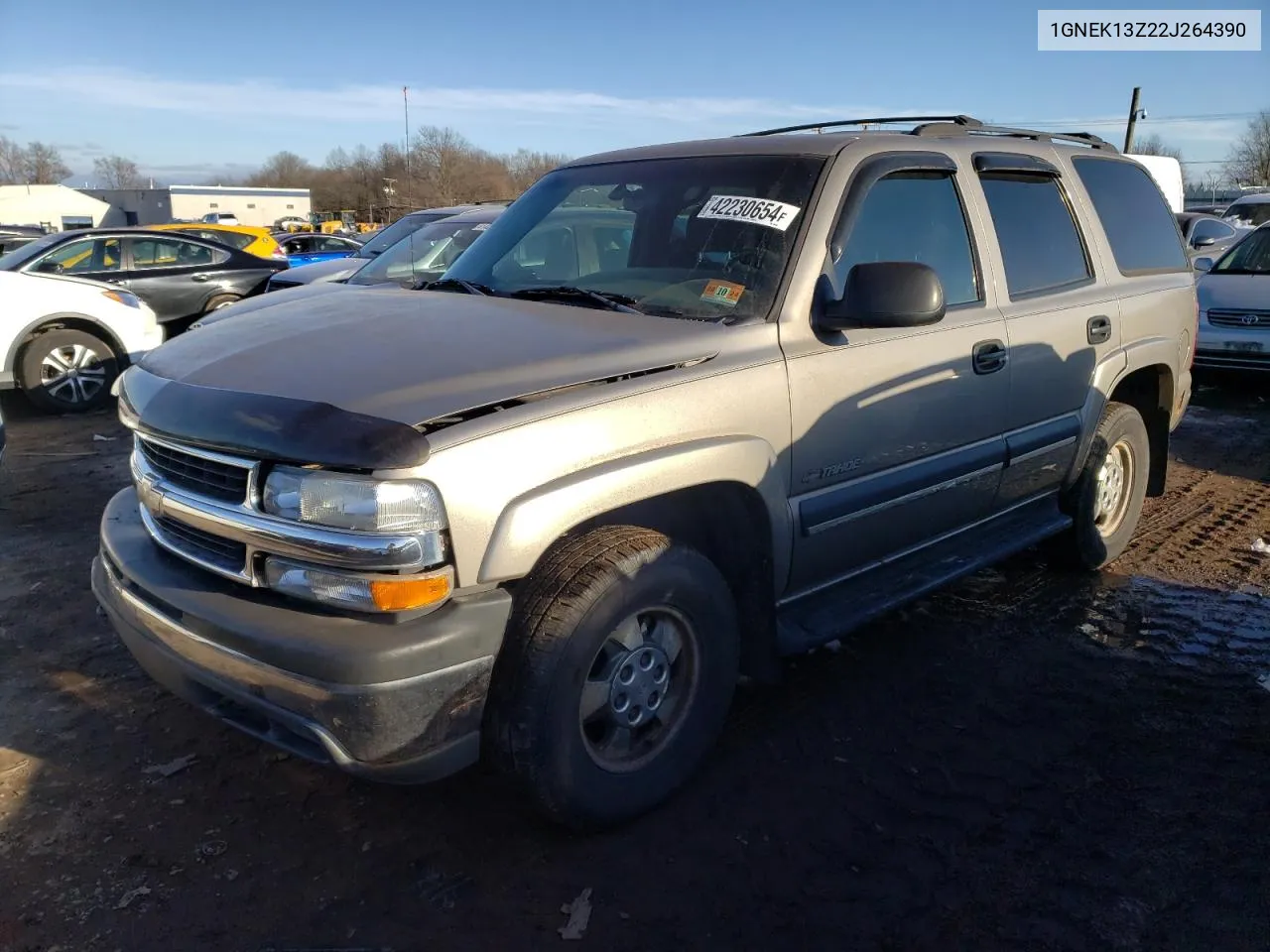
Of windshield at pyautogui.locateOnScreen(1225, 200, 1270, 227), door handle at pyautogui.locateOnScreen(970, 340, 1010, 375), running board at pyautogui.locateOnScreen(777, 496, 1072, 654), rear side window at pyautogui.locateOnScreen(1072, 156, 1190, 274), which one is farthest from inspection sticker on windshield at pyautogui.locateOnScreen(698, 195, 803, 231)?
windshield at pyautogui.locateOnScreen(1225, 200, 1270, 227)


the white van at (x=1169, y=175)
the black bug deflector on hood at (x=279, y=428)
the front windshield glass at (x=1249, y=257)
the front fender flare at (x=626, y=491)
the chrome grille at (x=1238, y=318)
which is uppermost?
the white van at (x=1169, y=175)

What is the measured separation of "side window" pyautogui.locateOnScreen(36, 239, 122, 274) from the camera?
10.3 meters

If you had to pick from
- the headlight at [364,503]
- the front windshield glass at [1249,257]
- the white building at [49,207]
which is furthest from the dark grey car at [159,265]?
the white building at [49,207]

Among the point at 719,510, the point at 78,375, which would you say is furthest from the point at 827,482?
the point at 78,375

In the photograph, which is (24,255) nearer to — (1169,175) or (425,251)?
(425,251)

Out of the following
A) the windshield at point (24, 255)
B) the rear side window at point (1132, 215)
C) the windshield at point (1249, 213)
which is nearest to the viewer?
the rear side window at point (1132, 215)

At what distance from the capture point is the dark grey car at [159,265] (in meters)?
10.3

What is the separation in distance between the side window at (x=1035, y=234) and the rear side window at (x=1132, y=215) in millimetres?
306

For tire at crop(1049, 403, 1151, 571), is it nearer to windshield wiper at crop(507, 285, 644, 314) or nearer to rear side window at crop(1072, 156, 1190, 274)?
rear side window at crop(1072, 156, 1190, 274)

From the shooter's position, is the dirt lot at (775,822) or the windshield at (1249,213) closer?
the dirt lot at (775,822)

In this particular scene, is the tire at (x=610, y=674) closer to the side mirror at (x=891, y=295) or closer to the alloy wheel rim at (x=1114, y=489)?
the side mirror at (x=891, y=295)

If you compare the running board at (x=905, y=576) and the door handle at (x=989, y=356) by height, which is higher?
the door handle at (x=989, y=356)

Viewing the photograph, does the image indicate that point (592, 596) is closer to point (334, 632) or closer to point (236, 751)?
point (334, 632)

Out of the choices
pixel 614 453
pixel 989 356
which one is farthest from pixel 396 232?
pixel 614 453
